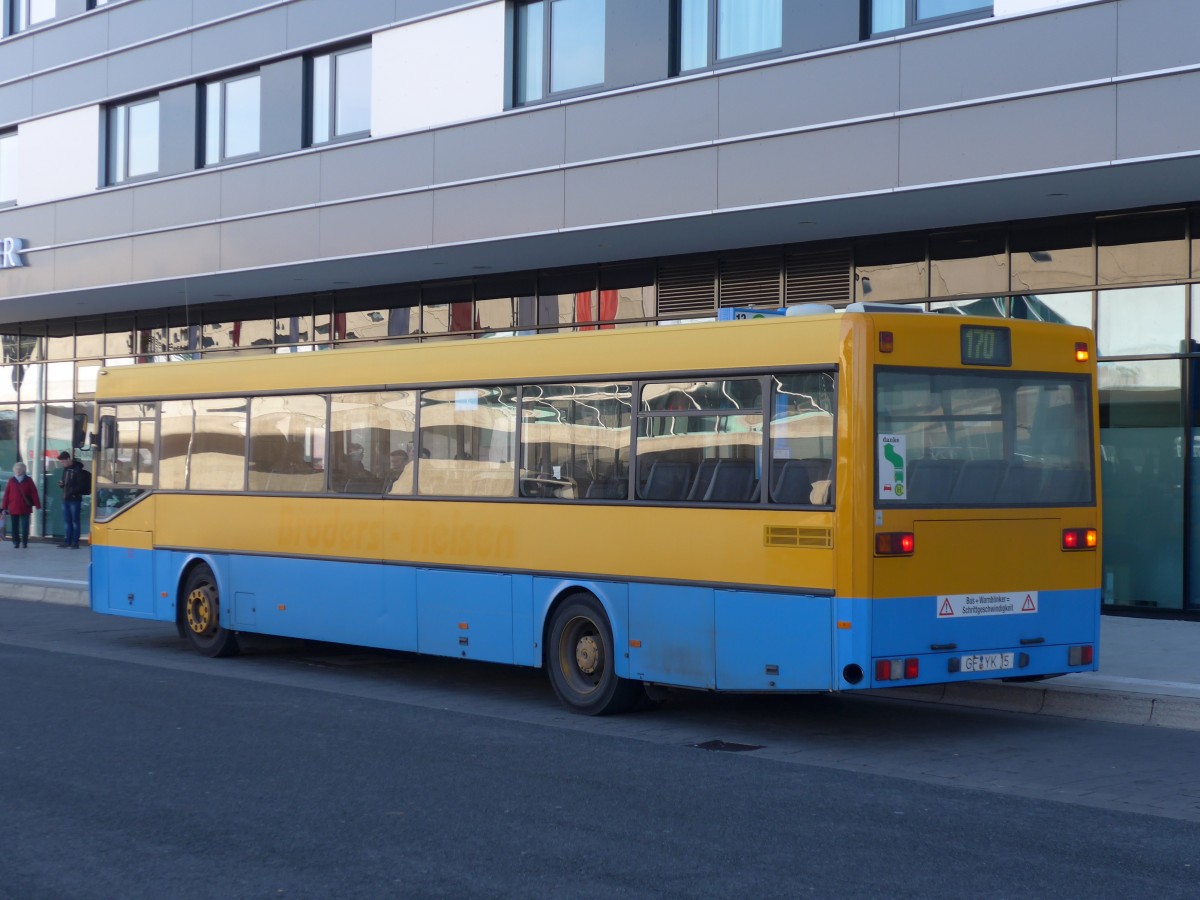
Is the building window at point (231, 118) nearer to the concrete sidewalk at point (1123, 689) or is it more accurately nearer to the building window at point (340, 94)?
the building window at point (340, 94)

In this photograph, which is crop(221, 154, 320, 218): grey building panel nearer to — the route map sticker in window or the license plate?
the route map sticker in window

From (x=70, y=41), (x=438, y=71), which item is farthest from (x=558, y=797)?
(x=70, y=41)

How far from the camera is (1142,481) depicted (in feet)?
53.5

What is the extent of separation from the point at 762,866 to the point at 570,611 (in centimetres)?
484

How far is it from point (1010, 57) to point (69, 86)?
18.1 m

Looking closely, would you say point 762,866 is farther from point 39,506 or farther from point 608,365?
point 39,506

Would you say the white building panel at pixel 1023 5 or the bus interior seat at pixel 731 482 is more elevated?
the white building panel at pixel 1023 5

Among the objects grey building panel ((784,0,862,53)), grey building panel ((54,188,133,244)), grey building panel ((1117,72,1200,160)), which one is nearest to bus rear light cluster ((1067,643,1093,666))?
grey building panel ((1117,72,1200,160))

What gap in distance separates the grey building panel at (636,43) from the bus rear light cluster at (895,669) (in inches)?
400

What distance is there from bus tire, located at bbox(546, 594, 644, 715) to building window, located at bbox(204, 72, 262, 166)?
14252 millimetres

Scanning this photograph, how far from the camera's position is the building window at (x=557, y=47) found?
1900 cm

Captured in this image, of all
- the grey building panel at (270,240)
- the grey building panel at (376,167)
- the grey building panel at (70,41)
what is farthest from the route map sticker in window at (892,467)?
the grey building panel at (70,41)

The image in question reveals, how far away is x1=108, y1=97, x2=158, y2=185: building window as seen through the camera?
25234 millimetres

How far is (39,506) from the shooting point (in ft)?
96.4
